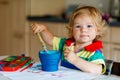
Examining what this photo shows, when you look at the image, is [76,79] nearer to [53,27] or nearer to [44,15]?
[53,27]

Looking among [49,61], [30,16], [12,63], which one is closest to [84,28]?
[49,61]

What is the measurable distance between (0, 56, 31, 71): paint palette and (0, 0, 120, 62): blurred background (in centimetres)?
190

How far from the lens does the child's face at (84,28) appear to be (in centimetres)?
134

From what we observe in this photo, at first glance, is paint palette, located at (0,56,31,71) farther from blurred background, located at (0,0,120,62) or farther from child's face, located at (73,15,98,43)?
blurred background, located at (0,0,120,62)

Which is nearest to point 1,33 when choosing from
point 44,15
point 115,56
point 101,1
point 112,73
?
point 44,15

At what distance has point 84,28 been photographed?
134 cm

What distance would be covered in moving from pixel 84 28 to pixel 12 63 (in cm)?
37

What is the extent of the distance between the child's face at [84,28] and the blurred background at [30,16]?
185cm

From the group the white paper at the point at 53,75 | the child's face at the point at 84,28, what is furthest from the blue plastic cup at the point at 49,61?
the child's face at the point at 84,28

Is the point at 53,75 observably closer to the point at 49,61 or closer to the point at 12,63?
the point at 49,61

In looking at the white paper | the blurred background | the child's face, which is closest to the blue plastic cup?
the white paper

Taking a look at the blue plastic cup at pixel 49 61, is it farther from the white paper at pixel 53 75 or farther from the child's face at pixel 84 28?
the child's face at pixel 84 28

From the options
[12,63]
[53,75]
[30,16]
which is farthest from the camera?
[30,16]

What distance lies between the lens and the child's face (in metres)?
1.34
